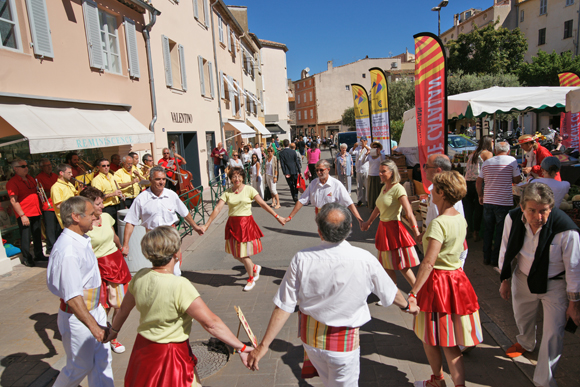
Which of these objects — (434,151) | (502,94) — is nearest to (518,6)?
(502,94)

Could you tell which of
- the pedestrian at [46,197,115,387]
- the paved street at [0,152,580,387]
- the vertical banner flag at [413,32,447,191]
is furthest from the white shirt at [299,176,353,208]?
the pedestrian at [46,197,115,387]

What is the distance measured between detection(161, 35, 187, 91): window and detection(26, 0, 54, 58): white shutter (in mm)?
5239

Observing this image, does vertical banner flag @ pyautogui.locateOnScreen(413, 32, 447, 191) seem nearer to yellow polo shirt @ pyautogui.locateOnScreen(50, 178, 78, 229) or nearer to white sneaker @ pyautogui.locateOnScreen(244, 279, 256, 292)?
white sneaker @ pyautogui.locateOnScreen(244, 279, 256, 292)

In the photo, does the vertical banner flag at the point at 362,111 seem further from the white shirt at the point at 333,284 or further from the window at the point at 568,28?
the window at the point at 568,28

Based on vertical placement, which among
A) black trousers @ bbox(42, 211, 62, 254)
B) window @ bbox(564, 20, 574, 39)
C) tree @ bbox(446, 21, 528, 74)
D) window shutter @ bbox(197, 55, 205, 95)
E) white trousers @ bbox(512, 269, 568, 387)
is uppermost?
window @ bbox(564, 20, 574, 39)

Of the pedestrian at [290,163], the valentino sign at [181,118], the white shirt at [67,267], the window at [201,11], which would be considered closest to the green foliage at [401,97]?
the window at [201,11]

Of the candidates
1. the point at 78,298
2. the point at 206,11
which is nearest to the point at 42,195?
the point at 78,298

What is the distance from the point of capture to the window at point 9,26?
22.1ft

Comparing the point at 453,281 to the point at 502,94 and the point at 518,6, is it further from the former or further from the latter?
the point at 518,6

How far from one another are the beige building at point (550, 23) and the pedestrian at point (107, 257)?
43332 mm

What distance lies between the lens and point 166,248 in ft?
7.63

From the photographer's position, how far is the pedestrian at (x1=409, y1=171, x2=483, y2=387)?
2.90m

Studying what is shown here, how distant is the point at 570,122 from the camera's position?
12.1 metres

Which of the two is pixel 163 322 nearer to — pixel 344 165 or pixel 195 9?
pixel 344 165
